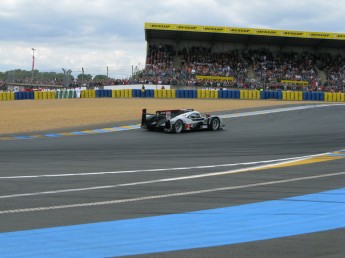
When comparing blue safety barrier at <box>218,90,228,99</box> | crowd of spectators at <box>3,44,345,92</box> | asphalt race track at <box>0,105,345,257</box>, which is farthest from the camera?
crowd of spectators at <box>3,44,345,92</box>

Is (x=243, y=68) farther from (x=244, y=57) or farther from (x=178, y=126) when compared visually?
(x=178, y=126)

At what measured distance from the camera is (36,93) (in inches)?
1602

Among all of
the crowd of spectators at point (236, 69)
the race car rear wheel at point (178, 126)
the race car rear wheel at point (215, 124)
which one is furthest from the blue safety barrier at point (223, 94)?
the race car rear wheel at point (178, 126)

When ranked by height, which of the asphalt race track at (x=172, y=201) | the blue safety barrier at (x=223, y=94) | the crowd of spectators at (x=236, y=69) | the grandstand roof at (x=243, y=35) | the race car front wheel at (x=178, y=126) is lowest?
the asphalt race track at (x=172, y=201)

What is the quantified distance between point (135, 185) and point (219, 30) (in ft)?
140

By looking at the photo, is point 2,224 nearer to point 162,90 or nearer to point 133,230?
point 133,230

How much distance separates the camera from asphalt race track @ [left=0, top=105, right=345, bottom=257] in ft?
14.9

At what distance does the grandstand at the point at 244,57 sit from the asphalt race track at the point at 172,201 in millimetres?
31325

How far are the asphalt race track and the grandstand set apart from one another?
31325 millimetres

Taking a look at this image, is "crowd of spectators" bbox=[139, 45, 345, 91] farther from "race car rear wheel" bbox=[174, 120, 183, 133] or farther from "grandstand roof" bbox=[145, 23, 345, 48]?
"race car rear wheel" bbox=[174, 120, 183, 133]


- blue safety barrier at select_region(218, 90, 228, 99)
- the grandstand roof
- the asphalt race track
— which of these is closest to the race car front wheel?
the asphalt race track

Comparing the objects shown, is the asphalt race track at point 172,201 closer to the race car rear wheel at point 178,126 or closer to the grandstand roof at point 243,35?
the race car rear wheel at point 178,126

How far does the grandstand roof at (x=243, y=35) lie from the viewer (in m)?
47.6

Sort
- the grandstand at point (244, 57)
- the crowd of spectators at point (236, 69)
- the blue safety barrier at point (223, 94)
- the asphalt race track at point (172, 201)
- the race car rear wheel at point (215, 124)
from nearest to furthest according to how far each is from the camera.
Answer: the asphalt race track at point (172, 201) < the race car rear wheel at point (215, 124) < the blue safety barrier at point (223, 94) < the crowd of spectators at point (236, 69) < the grandstand at point (244, 57)
